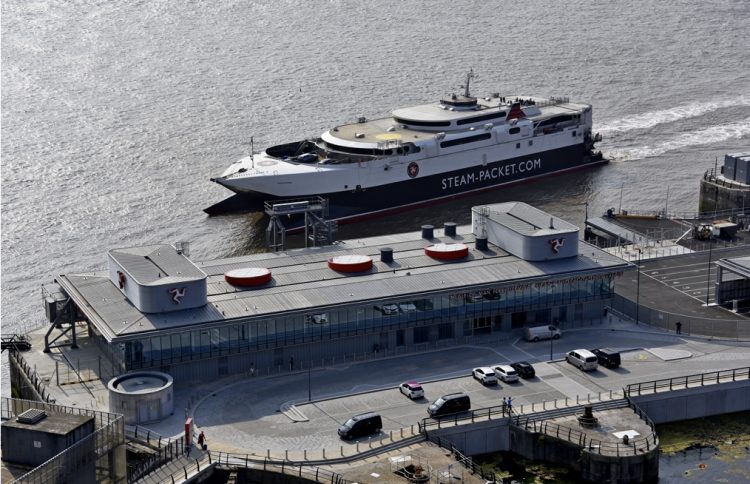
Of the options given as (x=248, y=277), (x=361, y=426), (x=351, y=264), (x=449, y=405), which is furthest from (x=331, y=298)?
(x=361, y=426)

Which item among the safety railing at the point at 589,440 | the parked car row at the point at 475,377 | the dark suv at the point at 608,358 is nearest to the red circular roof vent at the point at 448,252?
the parked car row at the point at 475,377

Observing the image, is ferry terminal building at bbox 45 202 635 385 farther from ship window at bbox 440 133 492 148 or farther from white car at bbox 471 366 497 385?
ship window at bbox 440 133 492 148

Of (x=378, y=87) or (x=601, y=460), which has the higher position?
(x=378, y=87)

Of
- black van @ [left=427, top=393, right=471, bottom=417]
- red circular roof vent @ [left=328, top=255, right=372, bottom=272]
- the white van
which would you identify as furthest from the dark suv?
red circular roof vent @ [left=328, top=255, right=372, bottom=272]

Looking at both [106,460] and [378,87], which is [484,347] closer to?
[106,460]

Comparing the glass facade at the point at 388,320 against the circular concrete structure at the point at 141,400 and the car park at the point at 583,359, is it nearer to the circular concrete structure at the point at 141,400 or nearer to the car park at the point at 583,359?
the circular concrete structure at the point at 141,400

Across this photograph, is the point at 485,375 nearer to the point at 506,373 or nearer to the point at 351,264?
the point at 506,373

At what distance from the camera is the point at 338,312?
102 m

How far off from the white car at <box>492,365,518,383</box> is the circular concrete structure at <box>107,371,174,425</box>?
23412 mm

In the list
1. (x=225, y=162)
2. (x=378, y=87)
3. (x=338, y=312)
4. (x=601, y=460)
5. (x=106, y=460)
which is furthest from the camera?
(x=378, y=87)

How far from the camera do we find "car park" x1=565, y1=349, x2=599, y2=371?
328 ft

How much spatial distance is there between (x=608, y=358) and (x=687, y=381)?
237 inches

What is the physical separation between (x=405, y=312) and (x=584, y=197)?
213ft

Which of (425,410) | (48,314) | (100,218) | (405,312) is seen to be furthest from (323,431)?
(100,218)
